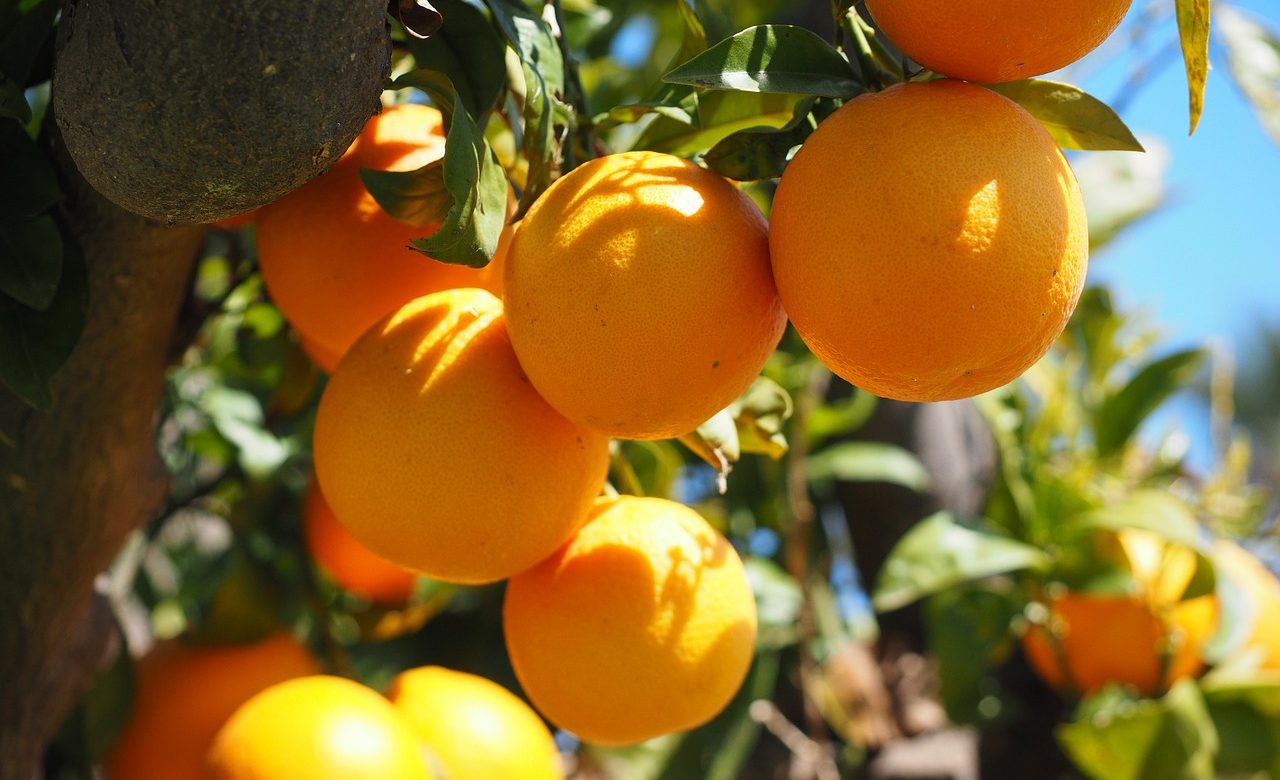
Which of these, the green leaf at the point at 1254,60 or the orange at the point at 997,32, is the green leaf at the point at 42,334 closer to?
the orange at the point at 997,32

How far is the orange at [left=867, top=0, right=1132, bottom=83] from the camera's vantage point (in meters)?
0.50

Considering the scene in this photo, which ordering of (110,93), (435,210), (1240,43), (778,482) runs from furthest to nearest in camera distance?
(778,482) < (1240,43) < (435,210) < (110,93)

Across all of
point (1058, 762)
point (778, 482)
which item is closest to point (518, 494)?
point (778, 482)

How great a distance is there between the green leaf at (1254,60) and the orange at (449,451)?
686mm

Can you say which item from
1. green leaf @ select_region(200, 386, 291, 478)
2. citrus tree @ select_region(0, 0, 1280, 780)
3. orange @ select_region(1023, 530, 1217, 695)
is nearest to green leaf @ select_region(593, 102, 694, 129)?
citrus tree @ select_region(0, 0, 1280, 780)

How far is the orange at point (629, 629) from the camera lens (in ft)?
2.20

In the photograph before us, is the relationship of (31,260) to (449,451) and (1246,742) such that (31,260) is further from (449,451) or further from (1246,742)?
(1246,742)

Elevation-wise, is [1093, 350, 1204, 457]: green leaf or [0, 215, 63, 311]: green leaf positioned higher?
[0, 215, 63, 311]: green leaf

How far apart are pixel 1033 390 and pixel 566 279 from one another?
108 cm

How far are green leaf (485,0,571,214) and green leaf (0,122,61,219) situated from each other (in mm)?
258

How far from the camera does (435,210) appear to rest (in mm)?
599

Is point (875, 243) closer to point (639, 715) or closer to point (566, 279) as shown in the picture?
point (566, 279)

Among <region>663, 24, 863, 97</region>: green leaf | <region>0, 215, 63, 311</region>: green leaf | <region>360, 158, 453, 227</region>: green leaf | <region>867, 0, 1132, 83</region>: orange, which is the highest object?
<region>867, 0, 1132, 83</region>: orange

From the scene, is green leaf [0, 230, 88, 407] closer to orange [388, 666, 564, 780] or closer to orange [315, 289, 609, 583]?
orange [315, 289, 609, 583]
